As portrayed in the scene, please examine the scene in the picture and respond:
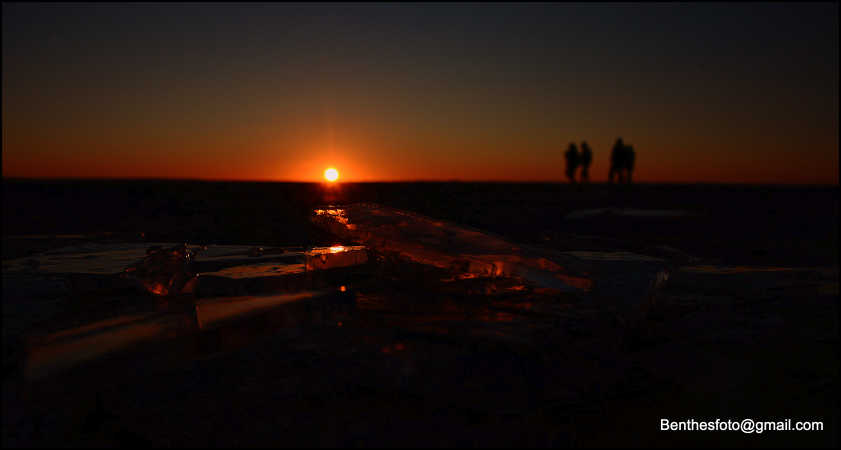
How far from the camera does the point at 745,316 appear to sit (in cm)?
254

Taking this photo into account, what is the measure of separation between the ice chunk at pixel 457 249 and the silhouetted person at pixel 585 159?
1274 inches

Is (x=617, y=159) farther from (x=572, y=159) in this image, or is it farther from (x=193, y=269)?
(x=193, y=269)

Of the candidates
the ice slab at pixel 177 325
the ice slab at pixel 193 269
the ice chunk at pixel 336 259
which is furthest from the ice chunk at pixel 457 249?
the ice slab at pixel 177 325

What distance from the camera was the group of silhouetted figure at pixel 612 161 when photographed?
30.6 m

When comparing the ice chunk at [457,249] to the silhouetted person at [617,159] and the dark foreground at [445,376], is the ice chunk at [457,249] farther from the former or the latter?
the silhouetted person at [617,159]

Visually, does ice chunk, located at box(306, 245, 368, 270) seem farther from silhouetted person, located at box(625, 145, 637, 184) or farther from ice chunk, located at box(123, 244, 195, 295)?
silhouetted person, located at box(625, 145, 637, 184)

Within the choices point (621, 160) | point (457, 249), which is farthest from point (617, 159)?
point (457, 249)

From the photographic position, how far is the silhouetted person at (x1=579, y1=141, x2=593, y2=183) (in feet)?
110

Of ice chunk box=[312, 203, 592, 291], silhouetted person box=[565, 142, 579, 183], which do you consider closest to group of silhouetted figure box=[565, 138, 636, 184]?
silhouetted person box=[565, 142, 579, 183]

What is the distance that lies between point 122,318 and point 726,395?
7.86 ft

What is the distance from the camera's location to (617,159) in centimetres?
3105

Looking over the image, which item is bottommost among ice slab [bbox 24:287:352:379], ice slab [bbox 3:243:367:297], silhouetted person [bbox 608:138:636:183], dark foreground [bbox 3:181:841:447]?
dark foreground [bbox 3:181:841:447]

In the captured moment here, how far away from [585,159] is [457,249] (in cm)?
3314

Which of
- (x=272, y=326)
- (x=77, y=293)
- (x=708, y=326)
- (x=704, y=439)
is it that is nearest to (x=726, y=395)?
(x=704, y=439)
